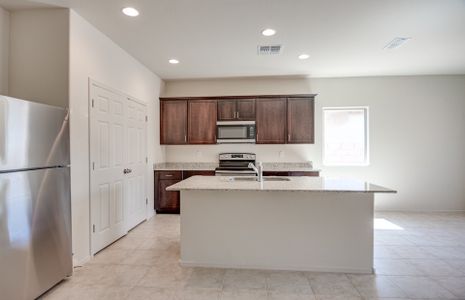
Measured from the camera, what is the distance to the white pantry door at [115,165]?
312 centimetres

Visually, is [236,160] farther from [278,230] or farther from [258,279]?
[258,279]

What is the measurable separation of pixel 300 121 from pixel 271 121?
55 cm

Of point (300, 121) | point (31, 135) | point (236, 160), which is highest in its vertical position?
point (300, 121)

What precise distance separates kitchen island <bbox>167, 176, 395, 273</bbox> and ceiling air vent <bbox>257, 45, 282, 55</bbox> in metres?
2.00

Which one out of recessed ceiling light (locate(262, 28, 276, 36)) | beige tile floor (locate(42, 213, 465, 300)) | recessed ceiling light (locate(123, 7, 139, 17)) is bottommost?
beige tile floor (locate(42, 213, 465, 300))

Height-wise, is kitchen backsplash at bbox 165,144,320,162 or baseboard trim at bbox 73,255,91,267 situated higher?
kitchen backsplash at bbox 165,144,320,162

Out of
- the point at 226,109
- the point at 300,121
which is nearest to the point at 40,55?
the point at 226,109

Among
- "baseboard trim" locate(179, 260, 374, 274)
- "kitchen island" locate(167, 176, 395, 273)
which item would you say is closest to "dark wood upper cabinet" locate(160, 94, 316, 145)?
"kitchen island" locate(167, 176, 395, 273)

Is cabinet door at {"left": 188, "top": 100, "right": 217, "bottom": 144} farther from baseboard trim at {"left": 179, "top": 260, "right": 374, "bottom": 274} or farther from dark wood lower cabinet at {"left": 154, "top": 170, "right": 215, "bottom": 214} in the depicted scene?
baseboard trim at {"left": 179, "top": 260, "right": 374, "bottom": 274}

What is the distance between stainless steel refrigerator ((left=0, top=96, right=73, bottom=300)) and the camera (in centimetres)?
189

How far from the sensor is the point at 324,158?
539cm

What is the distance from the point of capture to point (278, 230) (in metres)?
2.75

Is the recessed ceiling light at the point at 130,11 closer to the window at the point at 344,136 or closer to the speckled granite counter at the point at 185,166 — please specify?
the speckled granite counter at the point at 185,166

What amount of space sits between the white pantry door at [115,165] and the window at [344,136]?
140 inches
